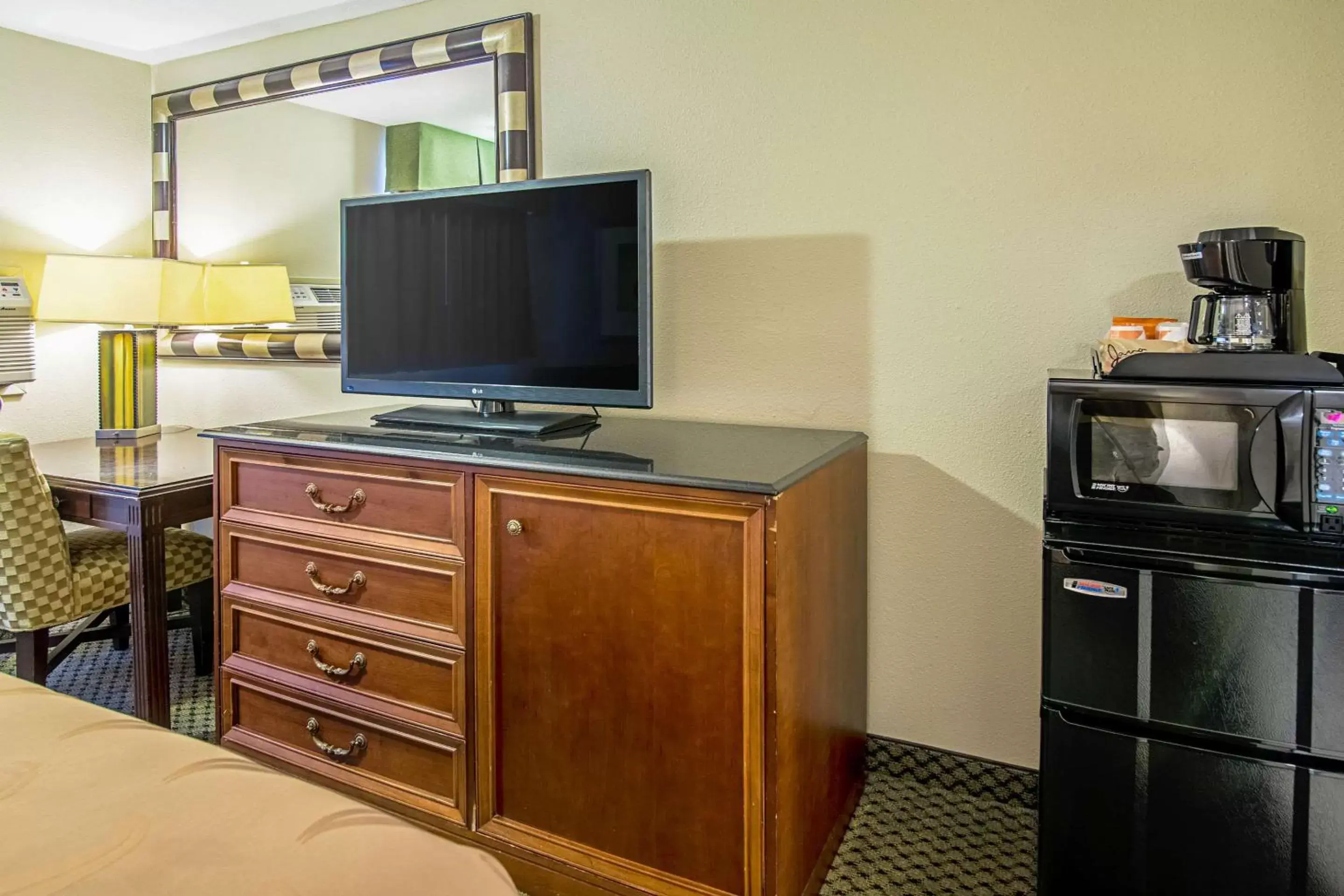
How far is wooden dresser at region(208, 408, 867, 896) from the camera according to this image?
1.58m

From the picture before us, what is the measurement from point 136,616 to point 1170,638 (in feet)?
7.73

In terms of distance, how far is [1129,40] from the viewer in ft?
6.03

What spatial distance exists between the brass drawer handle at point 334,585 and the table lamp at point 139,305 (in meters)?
1.25

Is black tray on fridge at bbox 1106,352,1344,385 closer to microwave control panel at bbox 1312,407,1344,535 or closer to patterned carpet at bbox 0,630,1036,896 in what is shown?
microwave control panel at bbox 1312,407,1344,535

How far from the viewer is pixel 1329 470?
1.36 m

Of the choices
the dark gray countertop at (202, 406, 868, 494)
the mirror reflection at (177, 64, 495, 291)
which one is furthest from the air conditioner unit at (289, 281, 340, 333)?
the dark gray countertop at (202, 406, 868, 494)

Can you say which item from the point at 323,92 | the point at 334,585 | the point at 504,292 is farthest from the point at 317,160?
the point at 334,585

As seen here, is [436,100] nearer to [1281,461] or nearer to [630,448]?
[630,448]

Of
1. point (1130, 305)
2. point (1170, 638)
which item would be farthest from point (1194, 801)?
point (1130, 305)

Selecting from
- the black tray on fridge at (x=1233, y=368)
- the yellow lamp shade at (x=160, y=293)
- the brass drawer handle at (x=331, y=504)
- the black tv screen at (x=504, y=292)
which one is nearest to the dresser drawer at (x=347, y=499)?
the brass drawer handle at (x=331, y=504)

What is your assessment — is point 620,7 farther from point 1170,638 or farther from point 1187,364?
point 1170,638

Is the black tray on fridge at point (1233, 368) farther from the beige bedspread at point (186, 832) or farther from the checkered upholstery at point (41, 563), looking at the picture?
the checkered upholstery at point (41, 563)

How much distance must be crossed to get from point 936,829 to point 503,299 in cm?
157

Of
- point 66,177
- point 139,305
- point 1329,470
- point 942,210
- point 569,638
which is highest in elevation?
point 66,177
